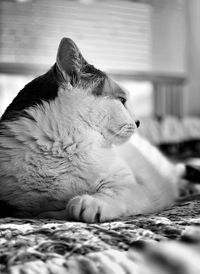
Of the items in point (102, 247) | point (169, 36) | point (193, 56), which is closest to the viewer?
point (102, 247)

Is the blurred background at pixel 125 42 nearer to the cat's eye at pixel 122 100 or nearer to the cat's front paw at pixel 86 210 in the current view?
the cat's eye at pixel 122 100

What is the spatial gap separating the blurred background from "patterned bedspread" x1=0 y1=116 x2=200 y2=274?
1483mm

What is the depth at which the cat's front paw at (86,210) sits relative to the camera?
699 millimetres

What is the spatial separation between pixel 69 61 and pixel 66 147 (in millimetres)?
191

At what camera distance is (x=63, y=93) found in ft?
2.87

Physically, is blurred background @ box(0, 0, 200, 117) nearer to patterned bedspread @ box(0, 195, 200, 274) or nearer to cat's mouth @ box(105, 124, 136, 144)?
cat's mouth @ box(105, 124, 136, 144)

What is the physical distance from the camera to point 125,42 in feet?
9.31

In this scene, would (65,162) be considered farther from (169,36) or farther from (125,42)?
(169,36)

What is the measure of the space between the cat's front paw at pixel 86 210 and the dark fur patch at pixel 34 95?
227 millimetres

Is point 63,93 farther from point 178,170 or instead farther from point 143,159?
point 178,170

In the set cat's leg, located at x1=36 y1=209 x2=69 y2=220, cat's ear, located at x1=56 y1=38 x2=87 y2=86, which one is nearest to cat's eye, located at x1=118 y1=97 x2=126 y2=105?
cat's ear, located at x1=56 y1=38 x2=87 y2=86

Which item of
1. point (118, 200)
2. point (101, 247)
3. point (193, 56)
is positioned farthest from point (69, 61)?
point (193, 56)

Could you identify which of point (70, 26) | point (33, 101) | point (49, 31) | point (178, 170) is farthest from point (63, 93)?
point (70, 26)

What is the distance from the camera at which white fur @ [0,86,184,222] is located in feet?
2.63
